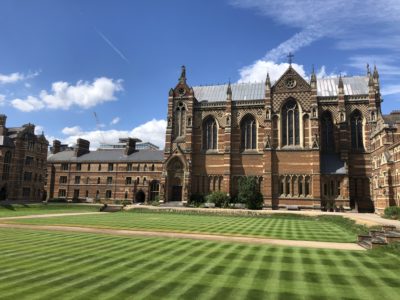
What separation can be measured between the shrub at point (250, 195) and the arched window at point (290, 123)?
38.0ft

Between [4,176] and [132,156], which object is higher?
[132,156]

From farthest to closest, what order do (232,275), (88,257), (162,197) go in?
(162,197)
(88,257)
(232,275)

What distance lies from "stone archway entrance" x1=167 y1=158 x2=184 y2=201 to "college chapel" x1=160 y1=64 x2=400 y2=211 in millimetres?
203

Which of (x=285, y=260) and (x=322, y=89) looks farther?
(x=322, y=89)

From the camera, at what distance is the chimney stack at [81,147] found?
8500 centimetres

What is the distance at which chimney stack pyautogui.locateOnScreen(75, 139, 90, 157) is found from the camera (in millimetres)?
85000

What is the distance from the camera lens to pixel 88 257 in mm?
14398

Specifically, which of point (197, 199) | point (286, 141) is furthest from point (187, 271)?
point (286, 141)

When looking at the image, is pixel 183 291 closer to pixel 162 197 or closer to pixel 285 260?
pixel 285 260

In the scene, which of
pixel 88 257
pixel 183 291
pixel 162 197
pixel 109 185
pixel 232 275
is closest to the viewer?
pixel 183 291

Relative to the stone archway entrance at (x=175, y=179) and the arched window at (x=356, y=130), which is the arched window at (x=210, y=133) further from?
the arched window at (x=356, y=130)

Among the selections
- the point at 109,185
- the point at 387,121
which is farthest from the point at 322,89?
the point at 109,185

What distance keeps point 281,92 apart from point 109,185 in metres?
46.7

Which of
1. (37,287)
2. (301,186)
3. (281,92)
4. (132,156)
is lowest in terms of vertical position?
(37,287)
